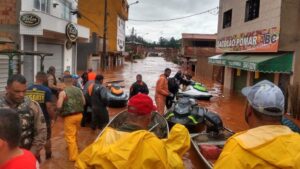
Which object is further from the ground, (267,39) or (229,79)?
(267,39)

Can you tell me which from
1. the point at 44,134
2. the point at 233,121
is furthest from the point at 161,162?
the point at 233,121

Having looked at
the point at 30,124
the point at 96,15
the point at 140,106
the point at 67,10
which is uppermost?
the point at 96,15

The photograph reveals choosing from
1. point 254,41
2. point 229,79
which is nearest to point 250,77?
point 254,41

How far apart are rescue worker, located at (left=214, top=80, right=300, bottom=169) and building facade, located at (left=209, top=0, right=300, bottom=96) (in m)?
13.6

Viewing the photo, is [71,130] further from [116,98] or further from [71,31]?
[71,31]

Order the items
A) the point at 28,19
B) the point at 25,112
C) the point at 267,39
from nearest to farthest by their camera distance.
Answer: the point at 25,112
the point at 28,19
the point at 267,39

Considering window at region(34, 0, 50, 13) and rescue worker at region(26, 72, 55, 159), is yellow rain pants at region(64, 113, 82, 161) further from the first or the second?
window at region(34, 0, 50, 13)

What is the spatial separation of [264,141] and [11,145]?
160 cm

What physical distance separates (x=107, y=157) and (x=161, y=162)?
46 cm

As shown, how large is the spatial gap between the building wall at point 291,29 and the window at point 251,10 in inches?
146

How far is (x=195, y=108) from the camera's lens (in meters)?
10.2

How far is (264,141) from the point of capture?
7.66 feet

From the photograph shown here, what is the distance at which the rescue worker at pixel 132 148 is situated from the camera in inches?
114

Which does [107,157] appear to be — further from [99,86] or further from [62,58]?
[62,58]
